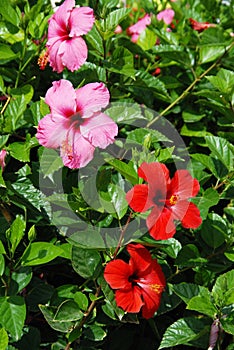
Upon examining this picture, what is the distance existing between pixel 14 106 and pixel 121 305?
549 mm

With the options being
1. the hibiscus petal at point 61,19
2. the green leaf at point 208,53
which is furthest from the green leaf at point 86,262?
the green leaf at point 208,53

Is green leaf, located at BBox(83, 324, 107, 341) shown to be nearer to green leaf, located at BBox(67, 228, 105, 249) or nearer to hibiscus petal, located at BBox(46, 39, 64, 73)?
green leaf, located at BBox(67, 228, 105, 249)

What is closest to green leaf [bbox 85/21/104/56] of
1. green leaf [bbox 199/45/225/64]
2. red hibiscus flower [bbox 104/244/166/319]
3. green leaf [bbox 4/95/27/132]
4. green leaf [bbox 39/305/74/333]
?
green leaf [bbox 4/95/27/132]

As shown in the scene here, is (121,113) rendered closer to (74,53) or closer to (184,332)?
(74,53)

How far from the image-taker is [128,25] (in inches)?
84.1

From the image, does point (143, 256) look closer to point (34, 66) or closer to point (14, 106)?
point (14, 106)

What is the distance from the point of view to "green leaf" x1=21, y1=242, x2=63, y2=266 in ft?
3.75

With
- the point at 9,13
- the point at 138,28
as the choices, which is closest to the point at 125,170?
the point at 9,13

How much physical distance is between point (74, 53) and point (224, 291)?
627 mm

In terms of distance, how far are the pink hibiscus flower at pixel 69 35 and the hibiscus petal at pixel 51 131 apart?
18cm

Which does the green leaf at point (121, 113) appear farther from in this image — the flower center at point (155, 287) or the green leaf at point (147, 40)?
the green leaf at point (147, 40)

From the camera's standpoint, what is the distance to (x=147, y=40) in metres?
1.82

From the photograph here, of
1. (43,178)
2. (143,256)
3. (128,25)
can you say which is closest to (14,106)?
(43,178)

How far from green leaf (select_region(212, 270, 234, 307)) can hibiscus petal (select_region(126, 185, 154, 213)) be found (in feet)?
0.87
